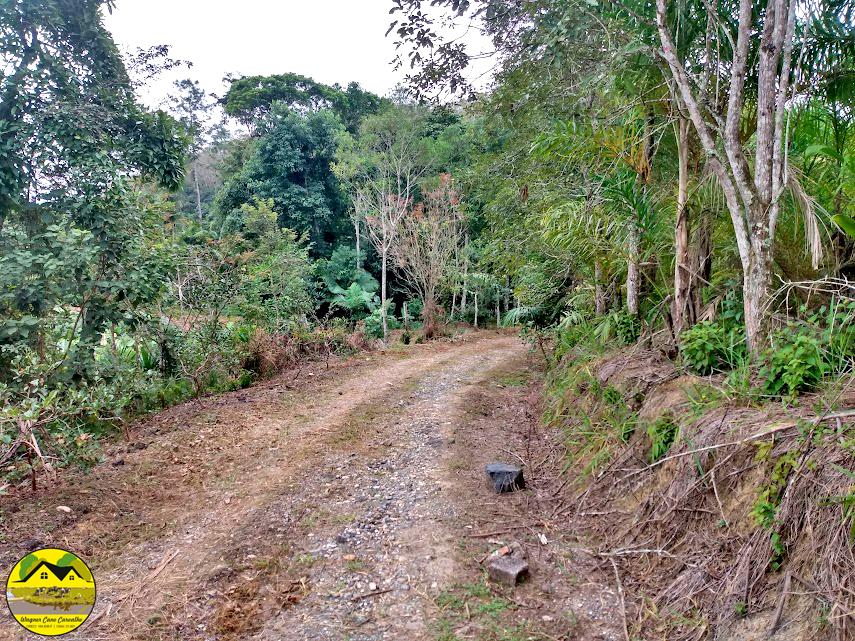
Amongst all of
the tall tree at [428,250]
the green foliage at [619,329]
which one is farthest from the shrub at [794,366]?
the tall tree at [428,250]

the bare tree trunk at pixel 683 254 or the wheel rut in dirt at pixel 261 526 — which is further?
the bare tree trunk at pixel 683 254

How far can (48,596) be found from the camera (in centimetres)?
214

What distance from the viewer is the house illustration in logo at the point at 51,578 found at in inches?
84.4

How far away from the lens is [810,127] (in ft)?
10.3

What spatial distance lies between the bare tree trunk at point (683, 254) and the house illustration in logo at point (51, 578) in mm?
4188

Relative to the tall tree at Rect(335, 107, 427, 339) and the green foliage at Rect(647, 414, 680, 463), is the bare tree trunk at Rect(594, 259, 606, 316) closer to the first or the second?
the green foliage at Rect(647, 414, 680, 463)

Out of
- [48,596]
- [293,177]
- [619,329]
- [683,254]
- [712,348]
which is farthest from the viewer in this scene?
[293,177]

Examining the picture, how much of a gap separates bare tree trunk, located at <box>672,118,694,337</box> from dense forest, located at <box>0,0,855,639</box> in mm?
19

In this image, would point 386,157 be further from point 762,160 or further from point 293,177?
point 762,160

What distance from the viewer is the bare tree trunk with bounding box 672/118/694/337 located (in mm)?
3848

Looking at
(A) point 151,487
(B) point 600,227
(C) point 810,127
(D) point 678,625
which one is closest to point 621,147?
(B) point 600,227

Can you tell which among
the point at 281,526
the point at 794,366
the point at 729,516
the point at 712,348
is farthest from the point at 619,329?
the point at 281,526

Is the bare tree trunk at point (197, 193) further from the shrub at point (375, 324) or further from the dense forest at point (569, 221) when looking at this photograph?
the dense forest at point (569, 221)

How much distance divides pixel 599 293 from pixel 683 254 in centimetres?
260
